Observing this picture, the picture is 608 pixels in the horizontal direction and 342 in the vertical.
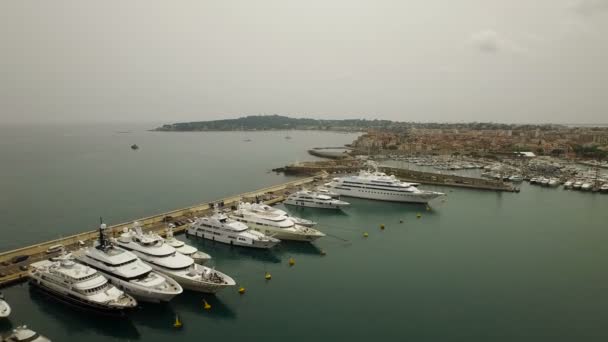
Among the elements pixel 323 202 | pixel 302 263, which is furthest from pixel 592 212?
pixel 302 263

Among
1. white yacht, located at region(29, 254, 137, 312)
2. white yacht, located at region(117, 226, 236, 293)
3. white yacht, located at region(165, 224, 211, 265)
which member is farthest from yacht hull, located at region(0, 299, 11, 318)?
white yacht, located at region(165, 224, 211, 265)

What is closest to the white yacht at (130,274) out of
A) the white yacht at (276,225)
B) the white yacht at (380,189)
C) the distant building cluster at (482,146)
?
the white yacht at (276,225)

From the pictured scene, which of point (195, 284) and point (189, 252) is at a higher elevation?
point (189, 252)

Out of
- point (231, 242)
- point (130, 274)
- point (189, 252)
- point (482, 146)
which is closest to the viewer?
point (130, 274)

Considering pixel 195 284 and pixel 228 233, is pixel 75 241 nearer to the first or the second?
pixel 228 233

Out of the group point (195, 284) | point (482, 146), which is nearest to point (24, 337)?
point (195, 284)

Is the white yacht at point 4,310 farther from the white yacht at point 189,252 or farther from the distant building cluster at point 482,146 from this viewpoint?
the distant building cluster at point 482,146
